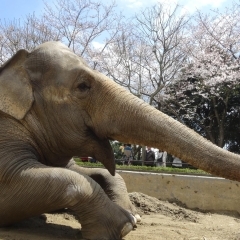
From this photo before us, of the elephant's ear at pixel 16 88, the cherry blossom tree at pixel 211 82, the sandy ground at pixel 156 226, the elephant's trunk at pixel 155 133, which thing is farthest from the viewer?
the cherry blossom tree at pixel 211 82

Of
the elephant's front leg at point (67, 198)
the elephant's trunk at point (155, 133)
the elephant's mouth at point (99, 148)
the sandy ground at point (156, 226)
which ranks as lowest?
the sandy ground at point (156, 226)

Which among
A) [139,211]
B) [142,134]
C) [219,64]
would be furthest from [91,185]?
[219,64]

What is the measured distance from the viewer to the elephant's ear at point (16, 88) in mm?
4309

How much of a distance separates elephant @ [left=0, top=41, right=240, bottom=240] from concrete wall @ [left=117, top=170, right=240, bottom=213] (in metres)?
2.10

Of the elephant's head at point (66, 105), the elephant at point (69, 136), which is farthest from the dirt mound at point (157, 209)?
the elephant's head at point (66, 105)

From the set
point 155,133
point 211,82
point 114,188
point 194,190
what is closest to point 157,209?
point 194,190

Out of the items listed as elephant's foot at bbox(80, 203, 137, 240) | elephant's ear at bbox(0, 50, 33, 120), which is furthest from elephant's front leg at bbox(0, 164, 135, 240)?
elephant's ear at bbox(0, 50, 33, 120)

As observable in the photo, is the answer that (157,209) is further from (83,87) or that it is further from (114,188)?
(83,87)

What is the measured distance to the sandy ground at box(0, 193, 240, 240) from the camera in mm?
4080

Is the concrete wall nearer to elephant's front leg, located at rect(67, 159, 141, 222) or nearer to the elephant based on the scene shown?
elephant's front leg, located at rect(67, 159, 141, 222)

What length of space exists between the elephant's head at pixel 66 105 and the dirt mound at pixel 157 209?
1553 mm

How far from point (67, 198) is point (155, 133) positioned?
887 mm

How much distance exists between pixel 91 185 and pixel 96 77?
107 centimetres

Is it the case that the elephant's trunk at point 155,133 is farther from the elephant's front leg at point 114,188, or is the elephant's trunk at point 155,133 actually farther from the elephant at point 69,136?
the elephant's front leg at point 114,188
